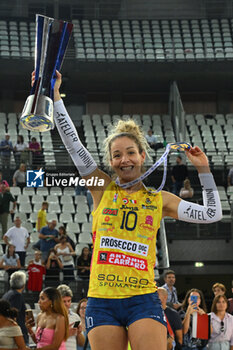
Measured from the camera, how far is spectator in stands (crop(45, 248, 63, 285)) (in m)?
13.0

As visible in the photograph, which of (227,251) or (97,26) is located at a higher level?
(97,26)

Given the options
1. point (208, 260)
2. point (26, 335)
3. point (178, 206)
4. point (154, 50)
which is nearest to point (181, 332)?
point (26, 335)

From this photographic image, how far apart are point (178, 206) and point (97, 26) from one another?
23.7m

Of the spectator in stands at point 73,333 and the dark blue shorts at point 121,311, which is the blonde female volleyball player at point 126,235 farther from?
the spectator in stands at point 73,333

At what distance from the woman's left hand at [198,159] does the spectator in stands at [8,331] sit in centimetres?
355

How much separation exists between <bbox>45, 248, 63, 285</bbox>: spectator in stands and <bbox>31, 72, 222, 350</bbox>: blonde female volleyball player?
9101 mm

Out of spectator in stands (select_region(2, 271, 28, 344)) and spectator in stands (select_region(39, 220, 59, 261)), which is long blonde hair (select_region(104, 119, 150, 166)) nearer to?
spectator in stands (select_region(2, 271, 28, 344))

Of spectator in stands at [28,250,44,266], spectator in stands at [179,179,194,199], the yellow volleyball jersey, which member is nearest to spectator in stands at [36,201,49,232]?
spectator in stands at [28,250,44,266]

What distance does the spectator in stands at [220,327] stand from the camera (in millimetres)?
9219

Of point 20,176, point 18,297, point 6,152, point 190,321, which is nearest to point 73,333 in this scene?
point 18,297

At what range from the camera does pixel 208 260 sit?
16.5 m

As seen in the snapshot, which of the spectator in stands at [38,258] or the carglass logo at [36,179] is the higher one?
the carglass logo at [36,179]

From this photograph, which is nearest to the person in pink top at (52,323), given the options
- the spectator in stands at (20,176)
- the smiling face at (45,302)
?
the smiling face at (45,302)

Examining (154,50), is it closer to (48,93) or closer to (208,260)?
(208,260)
